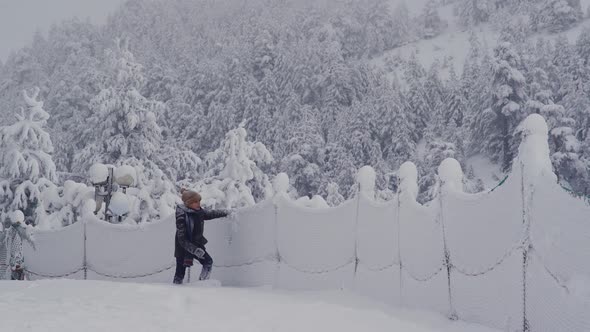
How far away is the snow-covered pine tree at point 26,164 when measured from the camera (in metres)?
20.5

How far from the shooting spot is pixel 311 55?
8788 cm

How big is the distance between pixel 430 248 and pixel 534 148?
198cm

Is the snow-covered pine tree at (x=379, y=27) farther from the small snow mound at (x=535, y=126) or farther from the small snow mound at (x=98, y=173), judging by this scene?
the small snow mound at (x=535, y=126)

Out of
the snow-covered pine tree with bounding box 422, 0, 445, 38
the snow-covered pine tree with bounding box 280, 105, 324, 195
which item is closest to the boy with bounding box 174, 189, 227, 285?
the snow-covered pine tree with bounding box 280, 105, 324, 195

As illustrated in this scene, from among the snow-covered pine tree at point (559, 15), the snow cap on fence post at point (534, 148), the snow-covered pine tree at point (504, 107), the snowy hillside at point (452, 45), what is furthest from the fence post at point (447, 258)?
the snow-covered pine tree at point (559, 15)

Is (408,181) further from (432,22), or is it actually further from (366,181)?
(432,22)

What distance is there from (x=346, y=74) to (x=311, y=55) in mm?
8952

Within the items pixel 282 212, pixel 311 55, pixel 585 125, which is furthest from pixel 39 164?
pixel 311 55

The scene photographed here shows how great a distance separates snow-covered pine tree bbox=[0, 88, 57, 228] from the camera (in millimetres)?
20516

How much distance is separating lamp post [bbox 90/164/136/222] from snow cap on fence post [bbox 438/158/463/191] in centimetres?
986

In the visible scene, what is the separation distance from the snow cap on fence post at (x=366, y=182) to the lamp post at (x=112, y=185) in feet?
26.6

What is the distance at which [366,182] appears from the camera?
9.59 meters

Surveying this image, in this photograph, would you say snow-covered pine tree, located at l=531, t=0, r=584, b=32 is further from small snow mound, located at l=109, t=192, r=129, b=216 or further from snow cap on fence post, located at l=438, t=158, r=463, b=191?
snow cap on fence post, located at l=438, t=158, r=463, b=191

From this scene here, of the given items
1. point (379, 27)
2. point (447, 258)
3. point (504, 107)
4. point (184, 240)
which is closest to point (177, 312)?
point (447, 258)
